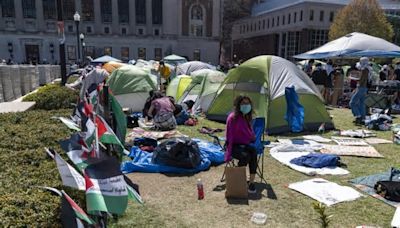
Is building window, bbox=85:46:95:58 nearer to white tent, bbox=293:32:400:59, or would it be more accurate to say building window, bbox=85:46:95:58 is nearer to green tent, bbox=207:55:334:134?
white tent, bbox=293:32:400:59

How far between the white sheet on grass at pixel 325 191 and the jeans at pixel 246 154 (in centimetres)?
75

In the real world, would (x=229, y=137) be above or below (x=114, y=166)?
below

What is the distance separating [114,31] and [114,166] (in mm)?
60470

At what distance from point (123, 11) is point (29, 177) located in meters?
60.4

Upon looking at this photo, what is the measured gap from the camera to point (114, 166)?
96.7 inches

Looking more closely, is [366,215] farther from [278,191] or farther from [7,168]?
[7,168]

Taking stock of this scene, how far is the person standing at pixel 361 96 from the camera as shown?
1020 cm

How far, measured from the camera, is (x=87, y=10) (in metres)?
57.4

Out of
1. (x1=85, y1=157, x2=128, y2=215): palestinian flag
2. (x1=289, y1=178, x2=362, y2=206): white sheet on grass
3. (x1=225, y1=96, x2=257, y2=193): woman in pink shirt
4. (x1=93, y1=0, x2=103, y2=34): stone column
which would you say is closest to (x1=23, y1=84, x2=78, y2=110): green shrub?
(x1=225, y1=96, x2=257, y2=193): woman in pink shirt

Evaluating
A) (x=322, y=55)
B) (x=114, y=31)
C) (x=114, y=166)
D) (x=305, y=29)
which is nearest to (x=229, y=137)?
(x=114, y=166)

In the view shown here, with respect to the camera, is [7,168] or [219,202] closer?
[7,168]

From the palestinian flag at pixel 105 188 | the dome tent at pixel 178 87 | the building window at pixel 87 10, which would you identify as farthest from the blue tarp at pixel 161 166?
the building window at pixel 87 10

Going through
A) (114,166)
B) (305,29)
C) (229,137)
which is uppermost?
(305,29)

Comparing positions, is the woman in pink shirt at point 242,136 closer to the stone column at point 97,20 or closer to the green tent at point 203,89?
the green tent at point 203,89
